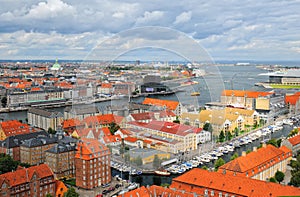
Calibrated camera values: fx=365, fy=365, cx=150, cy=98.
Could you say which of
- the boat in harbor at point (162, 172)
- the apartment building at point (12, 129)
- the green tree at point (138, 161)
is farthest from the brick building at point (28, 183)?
the apartment building at point (12, 129)

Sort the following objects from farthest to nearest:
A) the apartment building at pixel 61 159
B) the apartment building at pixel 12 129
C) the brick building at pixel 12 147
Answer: the apartment building at pixel 12 129 → the brick building at pixel 12 147 → the apartment building at pixel 61 159

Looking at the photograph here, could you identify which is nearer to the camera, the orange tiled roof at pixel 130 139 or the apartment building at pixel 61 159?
the orange tiled roof at pixel 130 139

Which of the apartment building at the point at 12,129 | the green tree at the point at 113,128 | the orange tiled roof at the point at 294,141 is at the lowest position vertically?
the apartment building at the point at 12,129

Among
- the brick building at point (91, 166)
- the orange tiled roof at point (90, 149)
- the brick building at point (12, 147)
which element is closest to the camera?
the orange tiled roof at point (90, 149)

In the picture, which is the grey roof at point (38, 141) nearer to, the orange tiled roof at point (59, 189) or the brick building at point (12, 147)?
the brick building at point (12, 147)

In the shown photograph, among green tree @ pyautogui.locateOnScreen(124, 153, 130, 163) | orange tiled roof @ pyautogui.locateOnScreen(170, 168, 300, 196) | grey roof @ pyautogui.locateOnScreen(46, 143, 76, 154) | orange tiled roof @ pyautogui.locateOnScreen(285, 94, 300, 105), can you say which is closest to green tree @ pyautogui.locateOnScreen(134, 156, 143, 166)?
green tree @ pyautogui.locateOnScreen(124, 153, 130, 163)

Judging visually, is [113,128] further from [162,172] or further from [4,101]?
[4,101]

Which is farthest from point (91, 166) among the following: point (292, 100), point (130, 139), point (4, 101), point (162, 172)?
point (4, 101)
